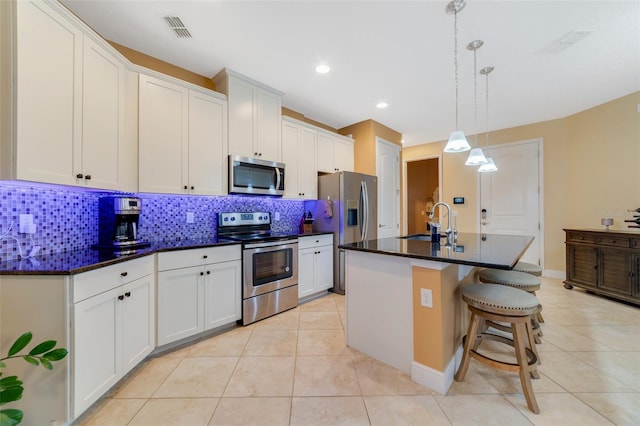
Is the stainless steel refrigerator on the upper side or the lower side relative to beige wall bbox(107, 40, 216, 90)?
lower

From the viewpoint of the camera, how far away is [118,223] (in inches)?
80.2

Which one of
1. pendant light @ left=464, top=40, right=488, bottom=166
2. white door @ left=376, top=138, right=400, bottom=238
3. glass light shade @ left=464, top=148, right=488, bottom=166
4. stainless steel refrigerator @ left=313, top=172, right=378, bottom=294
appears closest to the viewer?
pendant light @ left=464, top=40, right=488, bottom=166

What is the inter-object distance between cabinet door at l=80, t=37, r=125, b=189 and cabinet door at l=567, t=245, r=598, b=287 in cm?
565

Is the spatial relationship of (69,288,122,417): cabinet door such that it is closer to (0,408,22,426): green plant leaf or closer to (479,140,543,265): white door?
(0,408,22,426): green plant leaf

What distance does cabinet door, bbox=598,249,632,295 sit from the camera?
297 centimetres

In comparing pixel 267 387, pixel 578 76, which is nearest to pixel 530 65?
pixel 578 76

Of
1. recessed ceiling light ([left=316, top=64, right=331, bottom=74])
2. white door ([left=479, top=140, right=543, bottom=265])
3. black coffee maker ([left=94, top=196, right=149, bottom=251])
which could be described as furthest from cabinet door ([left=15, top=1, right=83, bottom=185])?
white door ([left=479, top=140, right=543, bottom=265])

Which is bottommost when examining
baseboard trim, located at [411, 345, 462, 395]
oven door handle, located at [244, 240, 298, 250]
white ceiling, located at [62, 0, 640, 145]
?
baseboard trim, located at [411, 345, 462, 395]

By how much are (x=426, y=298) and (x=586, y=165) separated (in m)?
4.33

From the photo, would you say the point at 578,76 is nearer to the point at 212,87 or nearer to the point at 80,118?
the point at 212,87

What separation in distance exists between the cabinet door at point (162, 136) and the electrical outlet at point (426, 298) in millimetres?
2330

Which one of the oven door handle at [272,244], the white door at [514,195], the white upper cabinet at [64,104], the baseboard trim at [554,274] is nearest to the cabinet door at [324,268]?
the oven door handle at [272,244]

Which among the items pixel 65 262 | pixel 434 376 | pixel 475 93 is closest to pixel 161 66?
pixel 65 262

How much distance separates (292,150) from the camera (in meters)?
3.39
